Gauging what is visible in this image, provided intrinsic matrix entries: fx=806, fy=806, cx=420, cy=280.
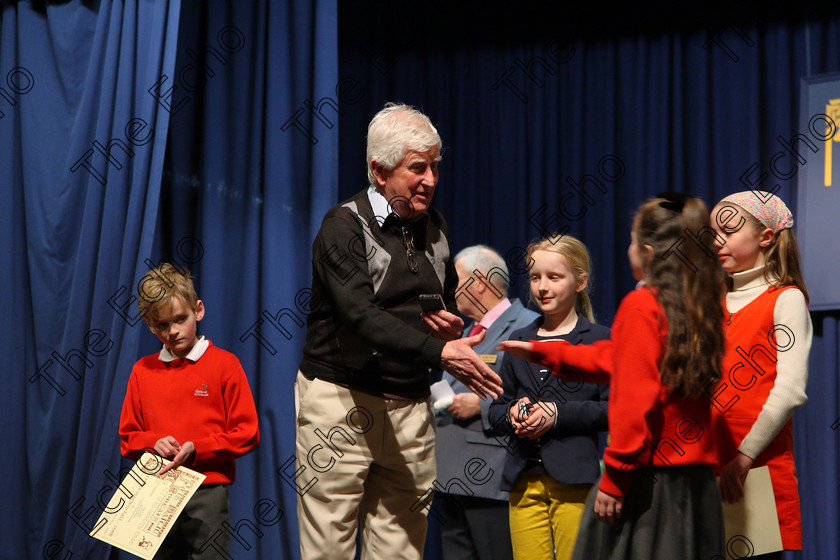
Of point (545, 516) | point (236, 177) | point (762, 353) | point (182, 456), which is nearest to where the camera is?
point (762, 353)

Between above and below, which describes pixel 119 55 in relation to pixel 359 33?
below

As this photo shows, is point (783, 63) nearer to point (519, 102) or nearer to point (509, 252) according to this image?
point (519, 102)

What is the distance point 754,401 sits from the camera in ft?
7.20

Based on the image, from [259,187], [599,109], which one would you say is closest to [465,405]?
[259,187]

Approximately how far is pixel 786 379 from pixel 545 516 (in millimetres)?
861

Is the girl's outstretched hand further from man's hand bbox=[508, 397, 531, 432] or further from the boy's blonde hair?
the boy's blonde hair

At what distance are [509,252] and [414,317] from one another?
2112 millimetres

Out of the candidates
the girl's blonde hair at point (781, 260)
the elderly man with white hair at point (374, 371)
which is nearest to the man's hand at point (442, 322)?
the elderly man with white hair at point (374, 371)

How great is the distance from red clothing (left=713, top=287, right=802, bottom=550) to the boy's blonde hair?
5.41ft

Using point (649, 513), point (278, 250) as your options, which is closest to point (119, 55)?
point (278, 250)

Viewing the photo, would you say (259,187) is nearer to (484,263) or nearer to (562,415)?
(484,263)

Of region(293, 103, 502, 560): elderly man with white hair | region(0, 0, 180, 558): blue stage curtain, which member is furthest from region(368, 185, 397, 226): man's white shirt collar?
region(0, 0, 180, 558): blue stage curtain

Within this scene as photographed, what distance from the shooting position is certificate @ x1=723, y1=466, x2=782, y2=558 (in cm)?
206

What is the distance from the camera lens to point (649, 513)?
1.84 meters
